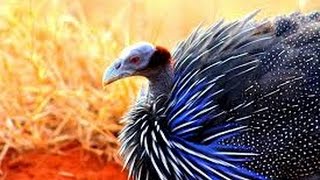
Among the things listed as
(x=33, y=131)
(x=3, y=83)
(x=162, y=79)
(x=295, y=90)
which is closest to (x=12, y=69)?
(x=3, y=83)

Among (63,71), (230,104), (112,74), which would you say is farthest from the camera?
(63,71)

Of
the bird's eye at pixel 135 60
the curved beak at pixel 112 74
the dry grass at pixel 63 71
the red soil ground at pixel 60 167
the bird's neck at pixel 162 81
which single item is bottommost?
the red soil ground at pixel 60 167

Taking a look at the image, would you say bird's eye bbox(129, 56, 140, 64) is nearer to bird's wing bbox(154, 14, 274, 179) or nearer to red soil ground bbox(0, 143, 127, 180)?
bird's wing bbox(154, 14, 274, 179)

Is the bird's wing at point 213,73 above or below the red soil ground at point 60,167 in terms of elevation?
above

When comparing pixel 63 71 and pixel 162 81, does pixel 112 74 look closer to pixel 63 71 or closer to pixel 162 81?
pixel 162 81

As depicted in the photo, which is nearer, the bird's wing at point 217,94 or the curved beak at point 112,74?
the bird's wing at point 217,94

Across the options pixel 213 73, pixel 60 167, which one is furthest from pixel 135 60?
pixel 60 167

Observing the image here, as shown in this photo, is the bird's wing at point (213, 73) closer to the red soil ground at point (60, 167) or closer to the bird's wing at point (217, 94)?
the bird's wing at point (217, 94)

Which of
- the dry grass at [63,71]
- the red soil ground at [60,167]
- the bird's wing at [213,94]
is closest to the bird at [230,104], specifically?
the bird's wing at [213,94]
